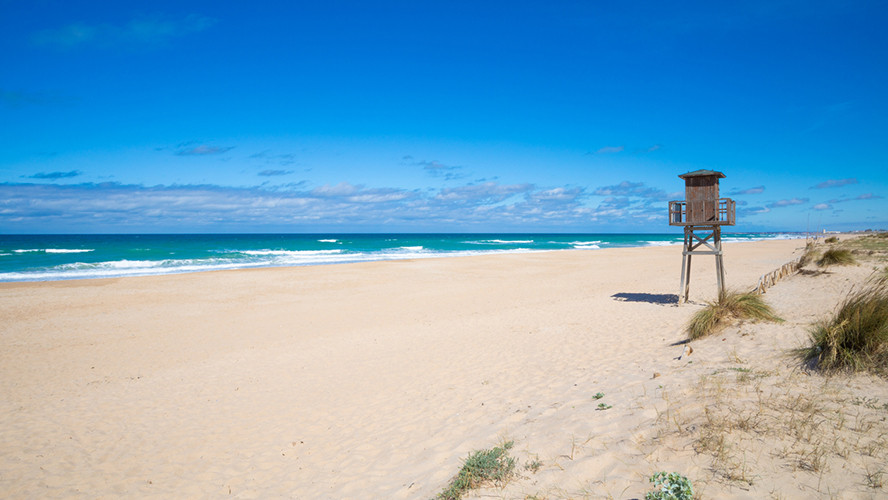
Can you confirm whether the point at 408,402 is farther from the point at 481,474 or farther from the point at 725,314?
the point at 725,314

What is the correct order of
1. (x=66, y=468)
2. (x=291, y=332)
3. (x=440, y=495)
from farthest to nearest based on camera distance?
1. (x=291, y=332)
2. (x=66, y=468)
3. (x=440, y=495)

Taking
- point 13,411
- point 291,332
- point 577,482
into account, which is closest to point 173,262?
point 291,332

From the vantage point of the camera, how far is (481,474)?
12.1 ft

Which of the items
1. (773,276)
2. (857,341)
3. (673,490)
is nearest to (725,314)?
(857,341)

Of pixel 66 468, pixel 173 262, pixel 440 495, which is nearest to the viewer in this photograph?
pixel 440 495

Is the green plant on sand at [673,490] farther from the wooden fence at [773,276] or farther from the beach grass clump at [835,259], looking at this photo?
the beach grass clump at [835,259]

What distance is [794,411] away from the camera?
12.5 feet

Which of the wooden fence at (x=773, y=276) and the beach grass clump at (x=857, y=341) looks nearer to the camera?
the beach grass clump at (x=857, y=341)

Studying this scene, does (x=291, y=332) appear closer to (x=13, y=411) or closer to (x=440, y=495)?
(x=13, y=411)

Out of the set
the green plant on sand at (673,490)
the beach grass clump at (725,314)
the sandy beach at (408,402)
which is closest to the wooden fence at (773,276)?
the sandy beach at (408,402)

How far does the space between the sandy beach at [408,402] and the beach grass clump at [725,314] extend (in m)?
0.46

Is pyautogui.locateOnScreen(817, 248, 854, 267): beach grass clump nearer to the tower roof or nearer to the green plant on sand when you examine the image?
the tower roof

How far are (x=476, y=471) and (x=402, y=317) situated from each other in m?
9.54

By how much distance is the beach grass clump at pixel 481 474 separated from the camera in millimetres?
3536
